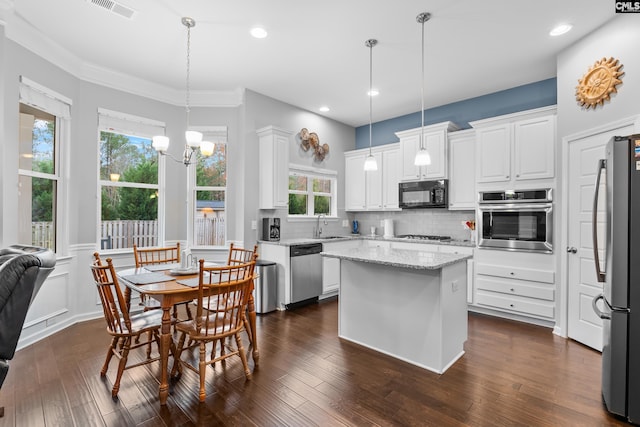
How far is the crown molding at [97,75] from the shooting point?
9.59 feet

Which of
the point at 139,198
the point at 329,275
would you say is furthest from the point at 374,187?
the point at 139,198

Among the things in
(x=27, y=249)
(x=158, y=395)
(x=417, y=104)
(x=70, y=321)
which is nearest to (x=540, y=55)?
(x=417, y=104)

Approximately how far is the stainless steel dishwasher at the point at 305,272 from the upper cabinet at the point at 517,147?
100 inches

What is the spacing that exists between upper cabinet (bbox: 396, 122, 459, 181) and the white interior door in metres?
1.63

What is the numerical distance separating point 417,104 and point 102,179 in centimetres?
482

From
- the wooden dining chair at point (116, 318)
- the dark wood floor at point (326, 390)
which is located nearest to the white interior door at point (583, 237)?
the dark wood floor at point (326, 390)

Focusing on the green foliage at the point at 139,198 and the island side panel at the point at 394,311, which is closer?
the island side panel at the point at 394,311

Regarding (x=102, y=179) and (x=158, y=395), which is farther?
(x=102, y=179)

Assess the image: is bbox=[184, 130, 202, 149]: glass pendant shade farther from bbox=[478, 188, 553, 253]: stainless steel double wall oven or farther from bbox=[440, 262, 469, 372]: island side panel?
bbox=[478, 188, 553, 253]: stainless steel double wall oven

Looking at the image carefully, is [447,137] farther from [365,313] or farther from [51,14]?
[51,14]

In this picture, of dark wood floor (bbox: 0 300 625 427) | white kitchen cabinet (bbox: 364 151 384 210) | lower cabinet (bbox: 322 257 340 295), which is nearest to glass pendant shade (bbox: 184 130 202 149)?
dark wood floor (bbox: 0 300 625 427)

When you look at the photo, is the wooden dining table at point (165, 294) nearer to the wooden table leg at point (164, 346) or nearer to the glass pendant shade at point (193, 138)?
the wooden table leg at point (164, 346)

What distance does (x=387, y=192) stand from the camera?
5.41 m

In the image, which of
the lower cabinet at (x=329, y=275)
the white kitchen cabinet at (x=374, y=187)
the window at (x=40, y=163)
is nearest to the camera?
the window at (x=40, y=163)
